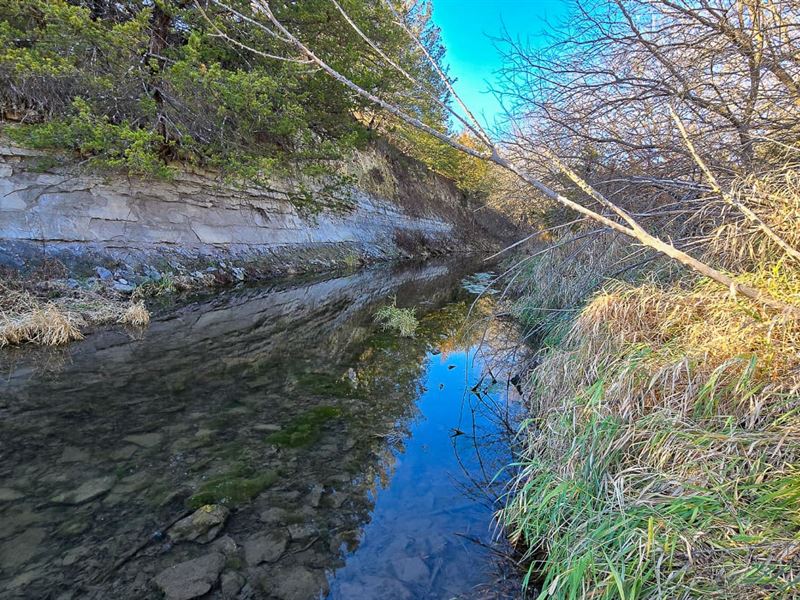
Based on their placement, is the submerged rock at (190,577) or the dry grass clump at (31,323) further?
the dry grass clump at (31,323)

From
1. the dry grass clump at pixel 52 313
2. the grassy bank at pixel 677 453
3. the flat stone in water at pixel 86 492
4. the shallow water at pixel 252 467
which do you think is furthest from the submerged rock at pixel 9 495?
the dry grass clump at pixel 52 313

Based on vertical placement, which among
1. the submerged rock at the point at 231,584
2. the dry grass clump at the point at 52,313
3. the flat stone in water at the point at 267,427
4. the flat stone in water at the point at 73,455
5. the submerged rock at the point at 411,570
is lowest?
the dry grass clump at the point at 52,313

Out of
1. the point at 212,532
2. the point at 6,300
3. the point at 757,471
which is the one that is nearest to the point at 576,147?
the point at 757,471

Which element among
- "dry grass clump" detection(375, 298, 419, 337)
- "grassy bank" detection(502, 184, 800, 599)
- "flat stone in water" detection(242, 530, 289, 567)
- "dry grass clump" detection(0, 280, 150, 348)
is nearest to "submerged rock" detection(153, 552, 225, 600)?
"flat stone in water" detection(242, 530, 289, 567)

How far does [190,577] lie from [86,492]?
128cm

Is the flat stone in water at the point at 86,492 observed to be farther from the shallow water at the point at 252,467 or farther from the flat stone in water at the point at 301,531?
the flat stone in water at the point at 301,531

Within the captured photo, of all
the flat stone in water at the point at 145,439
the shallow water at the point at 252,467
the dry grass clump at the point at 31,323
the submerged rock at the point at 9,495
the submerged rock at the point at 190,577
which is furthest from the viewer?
the dry grass clump at the point at 31,323

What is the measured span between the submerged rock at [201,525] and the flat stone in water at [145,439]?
114cm

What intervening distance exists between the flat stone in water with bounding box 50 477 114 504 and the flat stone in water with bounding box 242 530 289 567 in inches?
50.4

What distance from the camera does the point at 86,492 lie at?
3.02 m

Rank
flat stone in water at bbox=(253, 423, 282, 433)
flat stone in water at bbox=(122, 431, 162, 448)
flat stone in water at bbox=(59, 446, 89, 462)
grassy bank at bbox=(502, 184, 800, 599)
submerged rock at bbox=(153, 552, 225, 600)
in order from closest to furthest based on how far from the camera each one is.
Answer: grassy bank at bbox=(502, 184, 800, 599)
submerged rock at bbox=(153, 552, 225, 600)
flat stone in water at bbox=(59, 446, 89, 462)
flat stone in water at bbox=(122, 431, 162, 448)
flat stone in water at bbox=(253, 423, 282, 433)

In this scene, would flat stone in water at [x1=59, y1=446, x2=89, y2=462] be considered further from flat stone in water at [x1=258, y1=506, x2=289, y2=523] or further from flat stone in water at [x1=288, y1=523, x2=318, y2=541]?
flat stone in water at [x1=288, y1=523, x2=318, y2=541]

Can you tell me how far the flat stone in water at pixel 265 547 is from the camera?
2.54 meters

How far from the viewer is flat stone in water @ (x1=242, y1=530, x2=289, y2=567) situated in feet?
8.34
